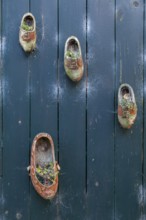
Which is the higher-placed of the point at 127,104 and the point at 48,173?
the point at 127,104

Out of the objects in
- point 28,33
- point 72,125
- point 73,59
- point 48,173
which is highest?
point 28,33

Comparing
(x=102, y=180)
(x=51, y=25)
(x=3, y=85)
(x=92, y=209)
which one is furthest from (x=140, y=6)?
(x=92, y=209)

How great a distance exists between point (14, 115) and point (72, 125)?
288 mm

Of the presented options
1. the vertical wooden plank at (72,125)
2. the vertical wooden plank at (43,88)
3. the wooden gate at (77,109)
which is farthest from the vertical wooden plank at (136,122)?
the vertical wooden plank at (43,88)

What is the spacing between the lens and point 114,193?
1.67 meters

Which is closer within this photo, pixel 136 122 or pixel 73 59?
pixel 73 59

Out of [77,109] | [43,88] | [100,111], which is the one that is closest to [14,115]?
[43,88]

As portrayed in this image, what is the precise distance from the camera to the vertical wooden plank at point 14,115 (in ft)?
5.40

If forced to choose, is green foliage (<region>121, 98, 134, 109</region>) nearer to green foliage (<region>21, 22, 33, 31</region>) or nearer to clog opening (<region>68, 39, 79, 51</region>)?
clog opening (<region>68, 39, 79, 51</region>)

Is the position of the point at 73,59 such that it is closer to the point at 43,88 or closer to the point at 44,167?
the point at 43,88

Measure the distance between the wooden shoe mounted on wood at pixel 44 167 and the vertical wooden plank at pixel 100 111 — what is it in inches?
7.6

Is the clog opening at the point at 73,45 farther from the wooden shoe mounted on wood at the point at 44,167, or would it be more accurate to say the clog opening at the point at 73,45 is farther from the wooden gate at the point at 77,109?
the wooden shoe mounted on wood at the point at 44,167

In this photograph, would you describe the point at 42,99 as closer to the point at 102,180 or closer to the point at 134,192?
the point at 102,180

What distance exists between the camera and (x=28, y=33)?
1581mm
